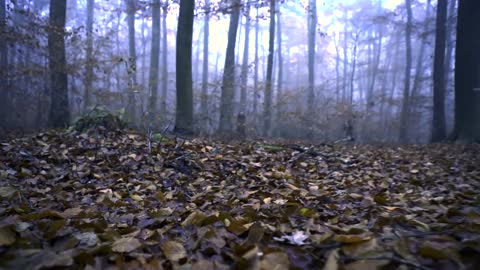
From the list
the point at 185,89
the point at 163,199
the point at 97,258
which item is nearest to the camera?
the point at 97,258

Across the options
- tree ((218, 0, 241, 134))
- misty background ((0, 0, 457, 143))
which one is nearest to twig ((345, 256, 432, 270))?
misty background ((0, 0, 457, 143))

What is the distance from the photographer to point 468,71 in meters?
8.32

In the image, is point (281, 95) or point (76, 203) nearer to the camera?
point (76, 203)

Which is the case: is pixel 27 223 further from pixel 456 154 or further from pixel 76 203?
pixel 456 154

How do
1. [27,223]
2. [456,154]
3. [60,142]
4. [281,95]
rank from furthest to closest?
[281,95]
[456,154]
[60,142]
[27,223]

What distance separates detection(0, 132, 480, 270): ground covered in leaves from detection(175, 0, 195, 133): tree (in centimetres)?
284

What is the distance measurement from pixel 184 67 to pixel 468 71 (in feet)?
22.5

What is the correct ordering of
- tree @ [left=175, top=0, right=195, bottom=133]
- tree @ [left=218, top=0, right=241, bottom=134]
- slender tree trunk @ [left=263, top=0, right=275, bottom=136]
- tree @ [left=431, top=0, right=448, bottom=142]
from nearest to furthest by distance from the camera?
tree @ [left=175, top=0, right=195, bottom=133] → tree @ [left=431, top=0, right=448, bottom=142] → tree @ [left=218, top=0, right=241, bottom=134] → slender tree trunk @ [left=263, top=0, right=275, bottom=136]

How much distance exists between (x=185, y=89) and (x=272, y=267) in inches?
289

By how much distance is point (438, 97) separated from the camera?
39.1 feet

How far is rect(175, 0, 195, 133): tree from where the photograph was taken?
8.18 metres

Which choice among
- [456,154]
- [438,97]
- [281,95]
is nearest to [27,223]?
[456,154]

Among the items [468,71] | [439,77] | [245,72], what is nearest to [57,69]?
[245,72]

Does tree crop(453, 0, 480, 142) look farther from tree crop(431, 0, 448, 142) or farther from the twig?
the twig
